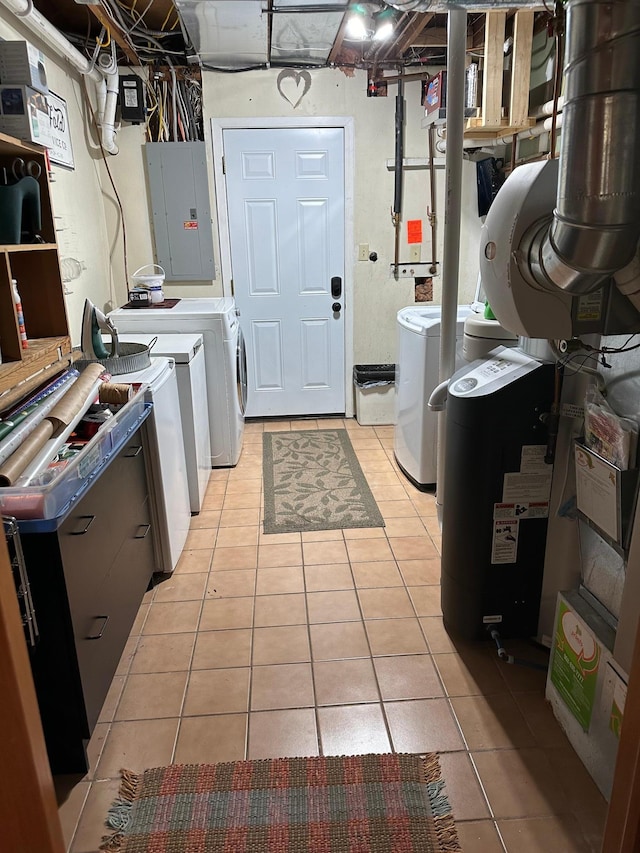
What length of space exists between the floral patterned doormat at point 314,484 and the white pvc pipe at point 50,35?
Result: 245cm

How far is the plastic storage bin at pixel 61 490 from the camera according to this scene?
53.1 inches

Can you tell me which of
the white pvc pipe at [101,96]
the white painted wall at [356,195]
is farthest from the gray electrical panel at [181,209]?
the white pvc pipe at [101,96]

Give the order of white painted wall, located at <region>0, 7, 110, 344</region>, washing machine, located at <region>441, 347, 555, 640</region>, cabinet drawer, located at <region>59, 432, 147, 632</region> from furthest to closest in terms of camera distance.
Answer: white painted wall, located at <region>0, 7, 110, 344</region> → washing machine, located at <region>441, 347, 555, 640</region> → cabinet drawer, located at <region>59, 432, 147, 632</region>

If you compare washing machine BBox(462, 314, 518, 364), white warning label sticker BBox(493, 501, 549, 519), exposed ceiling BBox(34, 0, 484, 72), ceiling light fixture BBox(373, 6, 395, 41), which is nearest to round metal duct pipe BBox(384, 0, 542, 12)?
Answer: exposed ceiling BBox(34, 0, 484, 72)

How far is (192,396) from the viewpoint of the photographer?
2.97 metres

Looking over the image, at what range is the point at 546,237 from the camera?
1428 millimetres

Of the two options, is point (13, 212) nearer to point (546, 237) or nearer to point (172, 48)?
point (546, 237)

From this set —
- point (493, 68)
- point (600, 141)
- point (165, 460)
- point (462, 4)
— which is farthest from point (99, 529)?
point (493, 68)

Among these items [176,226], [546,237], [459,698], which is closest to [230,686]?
[459,698]

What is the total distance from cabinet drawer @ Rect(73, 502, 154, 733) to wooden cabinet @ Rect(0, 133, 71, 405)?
2.17 ft

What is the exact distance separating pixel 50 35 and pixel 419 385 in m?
2.46

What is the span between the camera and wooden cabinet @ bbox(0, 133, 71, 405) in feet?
6.09

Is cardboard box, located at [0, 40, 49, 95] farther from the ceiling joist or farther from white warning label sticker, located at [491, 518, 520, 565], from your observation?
white warning label sticker, located at [491, 518, 520, 565]

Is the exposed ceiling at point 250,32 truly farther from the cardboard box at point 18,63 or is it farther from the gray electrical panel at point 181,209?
the cardboard box at point 18,63
